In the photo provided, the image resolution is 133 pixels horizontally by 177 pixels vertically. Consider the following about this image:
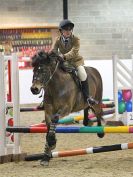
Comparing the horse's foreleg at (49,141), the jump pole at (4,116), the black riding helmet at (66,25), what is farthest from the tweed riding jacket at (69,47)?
the horse's foreleg at (49,141)

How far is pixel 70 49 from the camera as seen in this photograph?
235 inches

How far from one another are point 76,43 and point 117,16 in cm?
1030

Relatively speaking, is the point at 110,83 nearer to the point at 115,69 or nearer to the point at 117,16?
the point at 117,16

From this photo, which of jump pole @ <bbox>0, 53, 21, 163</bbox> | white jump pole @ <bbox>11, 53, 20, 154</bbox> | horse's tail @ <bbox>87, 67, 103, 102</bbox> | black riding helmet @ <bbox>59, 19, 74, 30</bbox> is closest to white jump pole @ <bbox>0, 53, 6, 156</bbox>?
jump pole @ <bbox>0, 53, 21, 163</bbox>

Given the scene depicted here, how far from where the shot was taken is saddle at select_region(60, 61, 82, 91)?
18.7 ft

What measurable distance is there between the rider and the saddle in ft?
0.21

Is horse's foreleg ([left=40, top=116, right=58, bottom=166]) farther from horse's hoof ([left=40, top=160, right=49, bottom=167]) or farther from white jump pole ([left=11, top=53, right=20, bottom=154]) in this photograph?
white jump pole ([left=11, top=53, right=20, bottom=154])

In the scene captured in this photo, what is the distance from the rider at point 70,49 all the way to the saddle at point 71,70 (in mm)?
63

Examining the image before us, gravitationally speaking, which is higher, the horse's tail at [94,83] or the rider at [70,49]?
the rider at [70,49]

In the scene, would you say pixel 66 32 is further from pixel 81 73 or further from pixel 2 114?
pixel 2 114

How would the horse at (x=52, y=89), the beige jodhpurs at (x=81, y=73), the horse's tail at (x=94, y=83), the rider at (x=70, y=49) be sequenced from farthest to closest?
the horse's tail at (x=94, y=83) < the beige jodhpurs at (x=81, y=73) < the rider at (x=70, y=49) < the horse at (x=52, y=89)

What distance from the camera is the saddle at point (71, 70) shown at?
225 inches

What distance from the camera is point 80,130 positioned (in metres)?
5.17

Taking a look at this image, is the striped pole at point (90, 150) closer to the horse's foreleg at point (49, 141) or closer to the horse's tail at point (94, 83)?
the horse's foreleg at point (49, 141)
